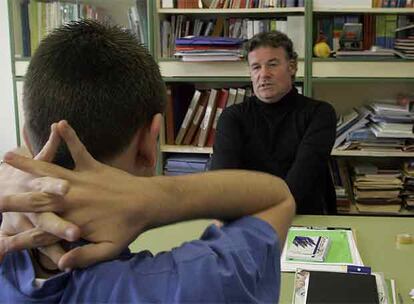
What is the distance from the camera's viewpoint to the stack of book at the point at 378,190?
292 cm

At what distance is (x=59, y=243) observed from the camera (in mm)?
635

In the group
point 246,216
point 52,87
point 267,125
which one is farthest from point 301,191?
point 52,87

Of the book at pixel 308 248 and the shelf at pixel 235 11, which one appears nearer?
the book at pixel 308 248

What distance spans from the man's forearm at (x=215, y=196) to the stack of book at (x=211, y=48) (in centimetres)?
207

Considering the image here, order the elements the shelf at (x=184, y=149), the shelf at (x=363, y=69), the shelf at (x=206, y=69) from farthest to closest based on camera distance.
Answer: the shelf at (x=184, y=149)
the shelf at (x=206, y=69)
the shelf at (x=363, y=69)

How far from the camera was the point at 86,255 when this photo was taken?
1.98ft

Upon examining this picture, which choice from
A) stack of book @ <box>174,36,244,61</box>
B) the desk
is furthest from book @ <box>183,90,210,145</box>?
the desk

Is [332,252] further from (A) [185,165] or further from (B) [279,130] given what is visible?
(A) [185,165]

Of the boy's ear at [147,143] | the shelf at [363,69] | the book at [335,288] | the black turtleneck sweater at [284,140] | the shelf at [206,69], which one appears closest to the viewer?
the boy's ear at [147,143]

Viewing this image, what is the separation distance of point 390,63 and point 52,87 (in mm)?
2369

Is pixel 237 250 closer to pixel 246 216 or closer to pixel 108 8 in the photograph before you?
pixel 246 216

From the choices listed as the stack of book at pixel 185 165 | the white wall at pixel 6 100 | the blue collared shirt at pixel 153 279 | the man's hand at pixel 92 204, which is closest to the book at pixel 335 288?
the blue collared shirt at pixel 153 279

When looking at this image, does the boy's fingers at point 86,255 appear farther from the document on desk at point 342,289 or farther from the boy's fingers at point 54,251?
the document on desk at point 342,289

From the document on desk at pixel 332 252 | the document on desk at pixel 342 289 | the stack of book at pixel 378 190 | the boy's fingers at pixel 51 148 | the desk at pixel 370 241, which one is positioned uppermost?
the boy's fingers at pixel 51 148
